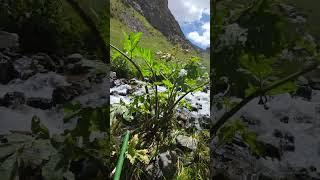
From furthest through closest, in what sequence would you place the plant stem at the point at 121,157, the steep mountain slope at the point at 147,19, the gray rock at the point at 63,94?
the steep mountain slope at the point at 147,19
the plant stem at the point at 121,157
the gray rock at the point at 63,94

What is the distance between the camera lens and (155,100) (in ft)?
8.23

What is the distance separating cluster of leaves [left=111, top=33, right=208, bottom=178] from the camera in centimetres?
242

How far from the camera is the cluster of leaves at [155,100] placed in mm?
2416

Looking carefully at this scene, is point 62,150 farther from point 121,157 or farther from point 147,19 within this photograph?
point 147,19

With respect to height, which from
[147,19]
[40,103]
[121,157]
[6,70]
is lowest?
[121,157]

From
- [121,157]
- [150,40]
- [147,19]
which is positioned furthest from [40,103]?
[147,19]

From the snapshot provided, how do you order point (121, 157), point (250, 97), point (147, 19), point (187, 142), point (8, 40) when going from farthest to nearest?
point (147, 19)
point (187, 142)
point (121, 157)
point (250, 97)
point (8, 40)

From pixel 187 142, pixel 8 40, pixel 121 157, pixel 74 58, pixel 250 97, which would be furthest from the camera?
pixel 187 142

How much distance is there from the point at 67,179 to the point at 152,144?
0.68 m

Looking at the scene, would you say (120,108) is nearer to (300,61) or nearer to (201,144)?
(201,144)

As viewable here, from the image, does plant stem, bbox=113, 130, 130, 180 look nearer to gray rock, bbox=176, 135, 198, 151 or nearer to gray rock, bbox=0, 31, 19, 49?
gray rock, bbox=176, 135, 198, 151

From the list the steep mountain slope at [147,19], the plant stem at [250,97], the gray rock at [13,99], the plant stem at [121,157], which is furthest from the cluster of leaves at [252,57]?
the steep mountain slope at [147,19]

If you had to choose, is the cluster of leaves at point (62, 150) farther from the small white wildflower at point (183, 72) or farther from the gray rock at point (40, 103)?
the small white wildflower at point (183, 72)

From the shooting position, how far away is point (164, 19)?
13.2 m
